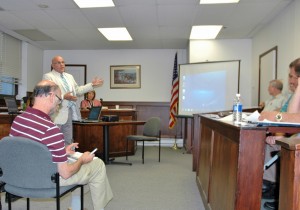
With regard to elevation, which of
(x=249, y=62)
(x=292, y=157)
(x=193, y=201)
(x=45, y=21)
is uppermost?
(x=45, y=21)

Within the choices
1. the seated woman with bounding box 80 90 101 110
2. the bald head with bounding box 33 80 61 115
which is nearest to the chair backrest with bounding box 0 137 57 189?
the bald head with bounding box 33 80 61 115

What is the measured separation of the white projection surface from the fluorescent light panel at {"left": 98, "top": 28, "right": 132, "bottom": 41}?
1.42 m

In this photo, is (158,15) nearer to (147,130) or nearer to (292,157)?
(147,130)

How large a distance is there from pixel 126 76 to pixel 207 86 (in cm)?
247

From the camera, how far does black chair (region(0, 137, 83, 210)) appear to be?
153 cm

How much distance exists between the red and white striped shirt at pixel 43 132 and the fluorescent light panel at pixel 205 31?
4.31 m

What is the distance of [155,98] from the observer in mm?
7395

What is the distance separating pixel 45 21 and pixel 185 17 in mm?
2540

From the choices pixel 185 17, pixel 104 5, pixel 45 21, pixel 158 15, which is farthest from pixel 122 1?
pixel 45 21

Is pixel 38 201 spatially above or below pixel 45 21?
below

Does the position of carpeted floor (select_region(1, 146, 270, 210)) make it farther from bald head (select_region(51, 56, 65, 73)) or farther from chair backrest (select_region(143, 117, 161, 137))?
bald head (select_region(51, 56, 65, 73))

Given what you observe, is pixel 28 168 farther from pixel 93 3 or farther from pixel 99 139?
pixel 99 139

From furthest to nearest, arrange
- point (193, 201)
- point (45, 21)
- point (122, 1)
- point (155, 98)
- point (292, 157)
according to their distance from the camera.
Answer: point (155, 98)
point (45, 21)
point (122, 1)
point (193, 201)
point (292, 157)

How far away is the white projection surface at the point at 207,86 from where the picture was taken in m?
5.67
